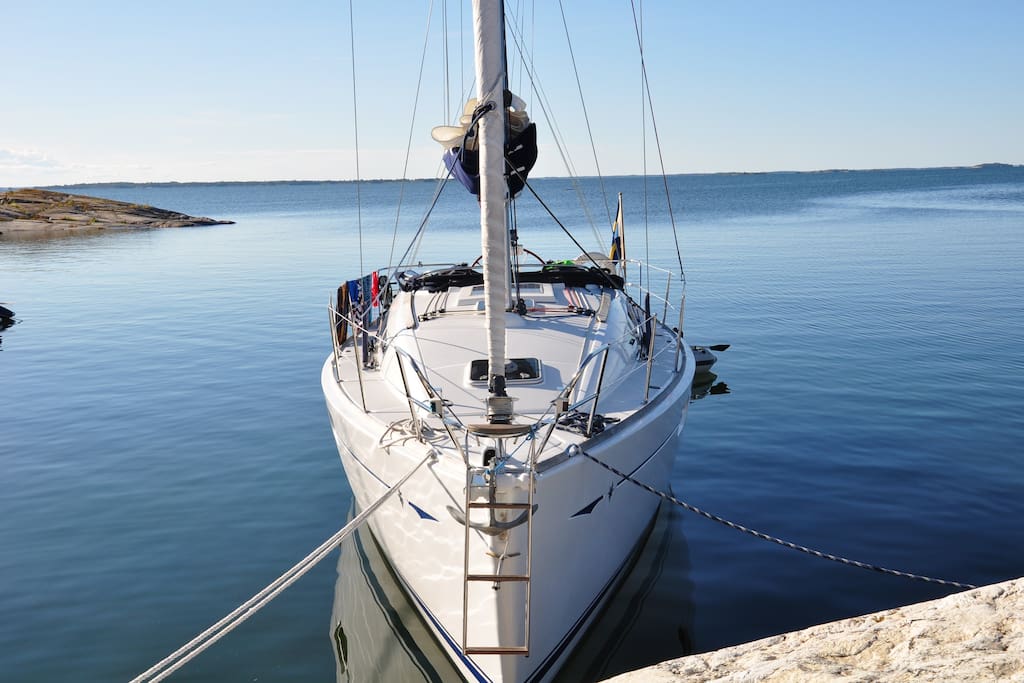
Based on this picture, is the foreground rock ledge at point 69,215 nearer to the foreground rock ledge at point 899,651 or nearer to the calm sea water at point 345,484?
the calm sea water at point 345,484

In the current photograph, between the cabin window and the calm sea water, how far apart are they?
2149 millimetres

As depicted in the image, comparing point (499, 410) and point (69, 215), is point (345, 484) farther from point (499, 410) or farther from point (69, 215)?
point (69, 215)

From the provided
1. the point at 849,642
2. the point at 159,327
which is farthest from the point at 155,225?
the point at 849,642

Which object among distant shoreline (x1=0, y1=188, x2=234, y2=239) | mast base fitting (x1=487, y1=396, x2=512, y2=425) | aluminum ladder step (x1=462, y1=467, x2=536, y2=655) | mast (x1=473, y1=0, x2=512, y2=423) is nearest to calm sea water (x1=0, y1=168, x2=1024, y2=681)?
aluminum ladder step (x1=462, y1=467, x2=536, y2=655)

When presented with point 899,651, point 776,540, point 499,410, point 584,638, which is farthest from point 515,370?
point 899,651

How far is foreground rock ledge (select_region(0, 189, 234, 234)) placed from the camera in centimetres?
5141

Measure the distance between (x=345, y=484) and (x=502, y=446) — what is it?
4716 mm

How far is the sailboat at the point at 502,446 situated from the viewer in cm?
502

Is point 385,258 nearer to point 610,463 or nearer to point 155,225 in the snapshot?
point 610,463

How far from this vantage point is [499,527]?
4.84 m

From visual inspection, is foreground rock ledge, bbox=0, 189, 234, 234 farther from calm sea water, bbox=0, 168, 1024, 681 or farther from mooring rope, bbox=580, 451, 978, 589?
mooring rope, bbox=580, 451, 978, 589

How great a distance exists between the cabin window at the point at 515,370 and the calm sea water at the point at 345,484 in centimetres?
215

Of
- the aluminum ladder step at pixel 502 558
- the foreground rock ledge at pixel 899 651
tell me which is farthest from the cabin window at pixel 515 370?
the foreground rock ledge at pixel 899 651

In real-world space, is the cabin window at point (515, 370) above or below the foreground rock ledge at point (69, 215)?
below
